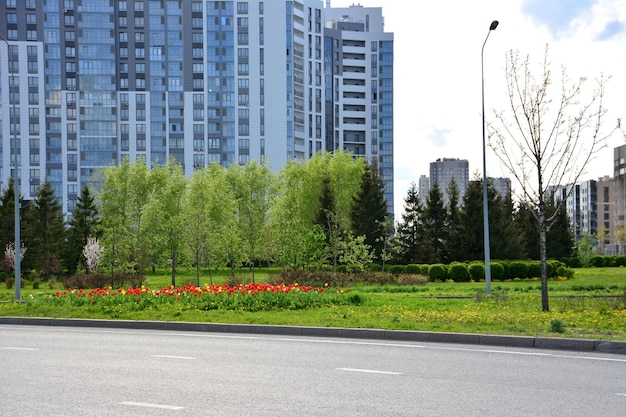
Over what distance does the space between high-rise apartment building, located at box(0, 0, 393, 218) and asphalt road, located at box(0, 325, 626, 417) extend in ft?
326

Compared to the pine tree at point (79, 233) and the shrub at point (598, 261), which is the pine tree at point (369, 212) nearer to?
the shrub at point (598, 261)

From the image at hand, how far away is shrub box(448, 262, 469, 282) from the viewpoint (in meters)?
40.4

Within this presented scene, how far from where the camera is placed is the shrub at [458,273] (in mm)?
40375

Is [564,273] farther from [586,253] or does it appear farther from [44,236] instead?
[44,236]

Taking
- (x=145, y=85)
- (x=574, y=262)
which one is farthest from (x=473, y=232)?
(x=145, y=85)

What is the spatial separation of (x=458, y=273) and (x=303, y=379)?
31892 mm

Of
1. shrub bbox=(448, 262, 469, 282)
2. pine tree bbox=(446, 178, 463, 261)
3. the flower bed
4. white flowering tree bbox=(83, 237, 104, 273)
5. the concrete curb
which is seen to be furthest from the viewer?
pine tree bbox=(446, 178, 463, 261)

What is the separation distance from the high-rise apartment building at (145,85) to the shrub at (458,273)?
7395 centimetres

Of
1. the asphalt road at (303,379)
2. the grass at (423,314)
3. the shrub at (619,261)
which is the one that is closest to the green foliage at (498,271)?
the grass at (423,314)

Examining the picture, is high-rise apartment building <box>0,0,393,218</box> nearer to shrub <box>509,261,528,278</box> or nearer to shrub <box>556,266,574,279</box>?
shrub <box>509,261,528,278</box>

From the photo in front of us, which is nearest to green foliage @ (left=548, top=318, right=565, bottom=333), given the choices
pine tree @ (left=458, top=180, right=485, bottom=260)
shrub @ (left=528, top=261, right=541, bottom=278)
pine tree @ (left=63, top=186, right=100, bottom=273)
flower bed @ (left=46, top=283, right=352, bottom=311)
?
flower bed @ (left=46, top=283, right=352, bottom=311)

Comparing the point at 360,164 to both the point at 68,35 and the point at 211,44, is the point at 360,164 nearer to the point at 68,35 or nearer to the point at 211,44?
the point at 211,44

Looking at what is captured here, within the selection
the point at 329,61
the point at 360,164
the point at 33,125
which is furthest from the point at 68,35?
the point at 360,164

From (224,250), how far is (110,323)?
31.5 m
